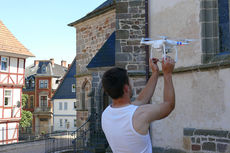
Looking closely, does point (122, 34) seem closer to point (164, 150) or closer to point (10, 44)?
point (164, 150)

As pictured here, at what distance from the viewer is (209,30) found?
6.74m

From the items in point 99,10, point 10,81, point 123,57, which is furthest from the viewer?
point 10,81

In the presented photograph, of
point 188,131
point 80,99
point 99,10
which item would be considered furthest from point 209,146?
point 80,99

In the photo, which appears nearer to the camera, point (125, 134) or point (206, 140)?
point (125, 134)

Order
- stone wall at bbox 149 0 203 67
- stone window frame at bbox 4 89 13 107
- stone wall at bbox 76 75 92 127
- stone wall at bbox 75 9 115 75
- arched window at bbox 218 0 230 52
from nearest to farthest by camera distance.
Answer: arched window at bbox 218 0 230 52, stone wall at bbox 149 0 203 67, stone wall at bbox 75 9 115 75, stone wall at bbox 76 75 92 127, stone window frame at bbox 4 89 13 107

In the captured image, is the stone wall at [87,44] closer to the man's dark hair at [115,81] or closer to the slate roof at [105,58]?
the slate roof at [105,58]

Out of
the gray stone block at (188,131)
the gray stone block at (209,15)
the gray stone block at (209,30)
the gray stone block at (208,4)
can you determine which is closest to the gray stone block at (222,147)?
the gray stone block at (188,131)

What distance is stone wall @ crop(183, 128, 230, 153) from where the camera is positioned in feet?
19.4

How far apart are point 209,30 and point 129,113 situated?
5.26 meters

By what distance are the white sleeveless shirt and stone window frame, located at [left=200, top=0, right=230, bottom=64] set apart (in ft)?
16.2

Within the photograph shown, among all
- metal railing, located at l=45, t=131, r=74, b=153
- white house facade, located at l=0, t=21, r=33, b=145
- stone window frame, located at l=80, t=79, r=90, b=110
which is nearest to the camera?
metal railing, located at l=45, t=131, r=74, b=153

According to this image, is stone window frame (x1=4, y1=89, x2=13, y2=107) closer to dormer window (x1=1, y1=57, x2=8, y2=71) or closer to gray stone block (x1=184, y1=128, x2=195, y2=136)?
dormer window (x1=1, y1=57, x2=8, y2=71)

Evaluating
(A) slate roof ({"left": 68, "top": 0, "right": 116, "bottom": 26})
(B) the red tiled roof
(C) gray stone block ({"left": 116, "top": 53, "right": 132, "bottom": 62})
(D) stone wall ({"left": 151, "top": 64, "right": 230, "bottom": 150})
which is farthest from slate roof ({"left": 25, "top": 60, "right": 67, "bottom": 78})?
(D) stone wall ({"left": 151, "top": 64, "right": 230, "bottom": 150})

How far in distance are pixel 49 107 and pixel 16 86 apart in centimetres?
2131
